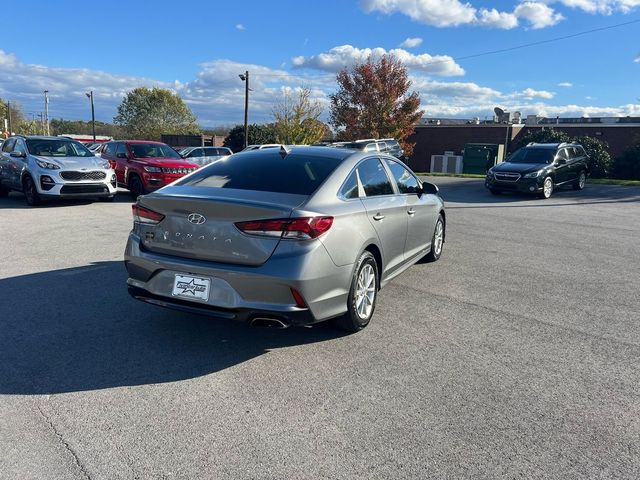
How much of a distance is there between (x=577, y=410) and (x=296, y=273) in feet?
6.90

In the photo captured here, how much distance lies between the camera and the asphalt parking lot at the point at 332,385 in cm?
286

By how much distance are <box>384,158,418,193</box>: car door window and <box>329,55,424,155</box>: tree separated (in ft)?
99.6

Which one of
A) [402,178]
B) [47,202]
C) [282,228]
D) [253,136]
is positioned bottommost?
[47,202]

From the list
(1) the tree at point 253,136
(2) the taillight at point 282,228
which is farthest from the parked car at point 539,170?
(1) the tree at point 253,136

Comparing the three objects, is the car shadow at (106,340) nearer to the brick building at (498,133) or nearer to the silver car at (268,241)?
the silver car at (268,241)

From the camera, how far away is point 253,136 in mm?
42906

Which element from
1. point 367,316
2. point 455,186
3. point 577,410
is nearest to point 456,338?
point 367,316

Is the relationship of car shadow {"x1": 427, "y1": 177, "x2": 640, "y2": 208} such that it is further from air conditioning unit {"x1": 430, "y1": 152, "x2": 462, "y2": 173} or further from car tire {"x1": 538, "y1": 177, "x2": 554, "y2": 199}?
air conditioning unit {"x1": 430, "y1": 152, "x2": 462, "y2": 173}

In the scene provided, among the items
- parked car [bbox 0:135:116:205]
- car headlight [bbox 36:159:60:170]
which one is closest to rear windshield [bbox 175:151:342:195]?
parked car [bbox 0:135:116:205]

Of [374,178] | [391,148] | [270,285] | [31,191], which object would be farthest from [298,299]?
[391,148]

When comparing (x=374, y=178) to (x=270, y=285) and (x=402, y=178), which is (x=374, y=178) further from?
(x=270, y=285)

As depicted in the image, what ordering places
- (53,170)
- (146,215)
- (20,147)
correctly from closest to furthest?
(146,215), (53,170), (20,147)

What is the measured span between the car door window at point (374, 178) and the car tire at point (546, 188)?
13884 mm

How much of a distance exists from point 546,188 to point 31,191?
1566 centimetres
